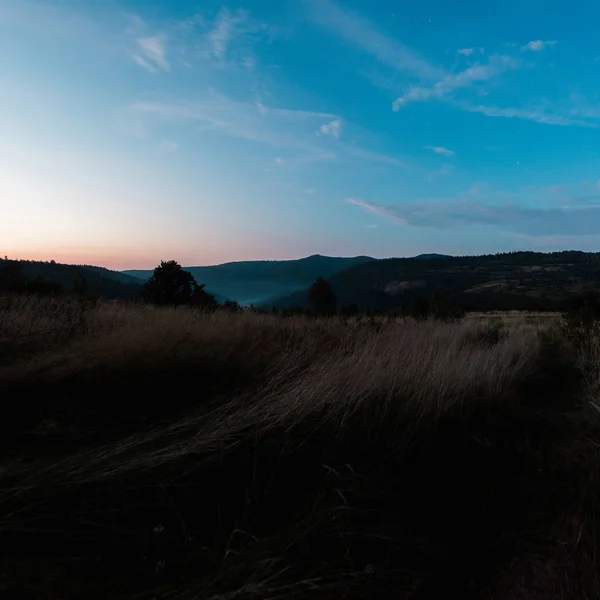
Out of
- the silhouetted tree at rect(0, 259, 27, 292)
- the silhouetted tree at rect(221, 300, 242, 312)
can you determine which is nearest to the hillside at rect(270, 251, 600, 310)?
the silhouetted tree at rect(221, 300, 242, 312)

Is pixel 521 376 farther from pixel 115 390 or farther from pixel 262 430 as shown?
pixel 115 390

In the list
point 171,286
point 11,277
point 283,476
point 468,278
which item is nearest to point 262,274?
point 468,278

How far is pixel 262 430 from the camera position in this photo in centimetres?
274

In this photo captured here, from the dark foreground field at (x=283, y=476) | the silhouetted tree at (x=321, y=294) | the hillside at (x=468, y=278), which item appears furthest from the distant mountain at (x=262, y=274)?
the dark foreground field at (x=283, y=476)

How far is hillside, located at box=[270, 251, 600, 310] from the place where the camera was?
6962 centimetres

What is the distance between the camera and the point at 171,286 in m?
14.2

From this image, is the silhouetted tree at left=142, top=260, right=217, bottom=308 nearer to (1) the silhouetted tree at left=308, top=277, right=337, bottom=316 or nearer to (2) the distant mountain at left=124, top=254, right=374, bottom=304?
(1) the silhouetted tree at left=308, top=277, right=337, bottom=316

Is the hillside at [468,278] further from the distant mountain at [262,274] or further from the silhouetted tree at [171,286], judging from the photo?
the silhouetted tree at [171,286]

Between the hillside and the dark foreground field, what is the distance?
2187 inches

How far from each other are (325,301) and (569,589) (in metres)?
31.3

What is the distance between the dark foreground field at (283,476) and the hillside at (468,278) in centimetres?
5554

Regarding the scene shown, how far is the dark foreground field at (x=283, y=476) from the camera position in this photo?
176 centimetres

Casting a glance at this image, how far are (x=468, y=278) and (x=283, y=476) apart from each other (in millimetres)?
101476

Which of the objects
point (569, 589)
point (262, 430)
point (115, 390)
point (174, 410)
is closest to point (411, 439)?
point (262, 430)
